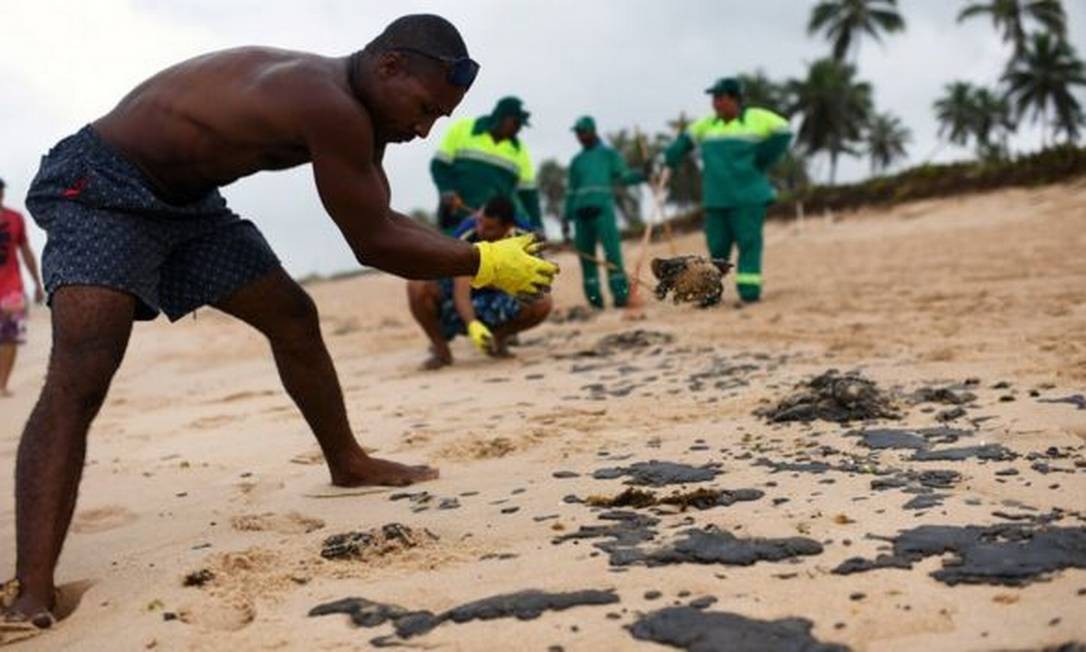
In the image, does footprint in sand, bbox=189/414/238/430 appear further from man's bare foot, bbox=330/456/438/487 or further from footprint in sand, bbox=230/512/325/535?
footprint in sand, bbox=230/512/325/535

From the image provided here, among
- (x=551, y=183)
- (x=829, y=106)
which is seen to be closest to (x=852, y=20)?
(x=829, y=106)

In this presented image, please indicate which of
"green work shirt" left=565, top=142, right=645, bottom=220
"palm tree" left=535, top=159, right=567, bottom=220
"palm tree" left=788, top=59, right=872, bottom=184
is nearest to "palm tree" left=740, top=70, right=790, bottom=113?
"palm tree" left=788, top=59, right=872, bottom=184

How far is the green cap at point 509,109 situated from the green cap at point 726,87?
1.72 metres

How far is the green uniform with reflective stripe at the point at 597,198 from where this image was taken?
8164 mm

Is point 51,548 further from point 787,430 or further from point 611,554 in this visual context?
point 787,430

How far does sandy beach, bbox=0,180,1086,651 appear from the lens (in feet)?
5.38

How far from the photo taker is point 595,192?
817 cm

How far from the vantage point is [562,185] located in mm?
65062

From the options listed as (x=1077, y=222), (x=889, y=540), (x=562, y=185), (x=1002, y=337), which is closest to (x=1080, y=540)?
(x=889, y=540)

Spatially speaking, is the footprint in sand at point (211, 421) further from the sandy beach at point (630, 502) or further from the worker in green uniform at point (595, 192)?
the worker in green uniform at point (595, 192)

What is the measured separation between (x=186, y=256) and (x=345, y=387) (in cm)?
282

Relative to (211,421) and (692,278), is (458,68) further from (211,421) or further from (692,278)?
(211,421)

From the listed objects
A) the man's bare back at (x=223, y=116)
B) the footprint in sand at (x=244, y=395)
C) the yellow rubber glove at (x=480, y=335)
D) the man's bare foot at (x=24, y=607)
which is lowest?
the footprint in sand at (x=244, y=395)

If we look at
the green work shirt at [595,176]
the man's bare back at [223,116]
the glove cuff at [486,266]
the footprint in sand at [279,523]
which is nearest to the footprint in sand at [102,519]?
the footprint in sand at [279,523]
